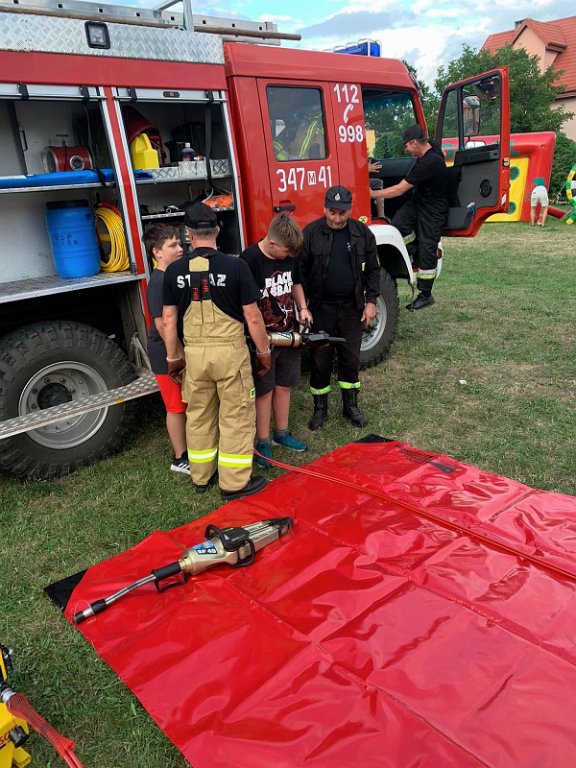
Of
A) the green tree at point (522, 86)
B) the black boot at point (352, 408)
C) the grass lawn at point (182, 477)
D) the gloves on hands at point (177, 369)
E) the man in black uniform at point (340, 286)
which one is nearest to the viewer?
the grass lawn at point (182, 477)

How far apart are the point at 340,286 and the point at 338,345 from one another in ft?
1.70

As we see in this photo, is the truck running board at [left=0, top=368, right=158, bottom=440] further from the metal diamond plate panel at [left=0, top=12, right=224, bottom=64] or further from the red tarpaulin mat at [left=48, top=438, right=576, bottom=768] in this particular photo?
the metal diamond plate panel at [left=0, top=12, right=224, bottom=64]

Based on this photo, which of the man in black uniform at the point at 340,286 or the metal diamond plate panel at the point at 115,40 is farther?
the man in black uniform at the point at 340,286

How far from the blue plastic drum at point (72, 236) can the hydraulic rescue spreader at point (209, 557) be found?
219cm

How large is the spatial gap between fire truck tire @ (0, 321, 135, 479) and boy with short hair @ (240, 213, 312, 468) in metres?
1.07

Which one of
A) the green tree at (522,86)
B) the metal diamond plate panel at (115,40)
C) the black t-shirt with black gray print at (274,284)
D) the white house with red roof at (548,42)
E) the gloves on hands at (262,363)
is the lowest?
the gloves on hands at (262,363)

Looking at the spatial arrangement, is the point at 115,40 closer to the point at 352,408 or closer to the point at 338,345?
the point at 338,345

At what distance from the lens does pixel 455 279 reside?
34.3 feet

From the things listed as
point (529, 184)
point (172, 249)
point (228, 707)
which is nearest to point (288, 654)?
point (228, 707)

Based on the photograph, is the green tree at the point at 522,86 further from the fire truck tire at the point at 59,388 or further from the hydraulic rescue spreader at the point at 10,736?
the hydraulic rescue spreader at the point at 10,736

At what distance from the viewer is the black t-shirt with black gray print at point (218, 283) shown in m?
→ 3.47

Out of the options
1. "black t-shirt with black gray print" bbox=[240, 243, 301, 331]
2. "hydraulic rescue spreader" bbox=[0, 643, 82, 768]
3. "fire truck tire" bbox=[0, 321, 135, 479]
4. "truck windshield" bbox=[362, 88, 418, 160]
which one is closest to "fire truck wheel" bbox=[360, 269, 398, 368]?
"truck windshield" bbox=[362, 88, 418, 160]

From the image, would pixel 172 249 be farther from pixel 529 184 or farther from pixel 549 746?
pixel 529 184

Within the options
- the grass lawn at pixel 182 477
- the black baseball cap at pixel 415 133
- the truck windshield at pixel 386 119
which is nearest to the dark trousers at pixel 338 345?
the grass lawn at pixel 182 477
